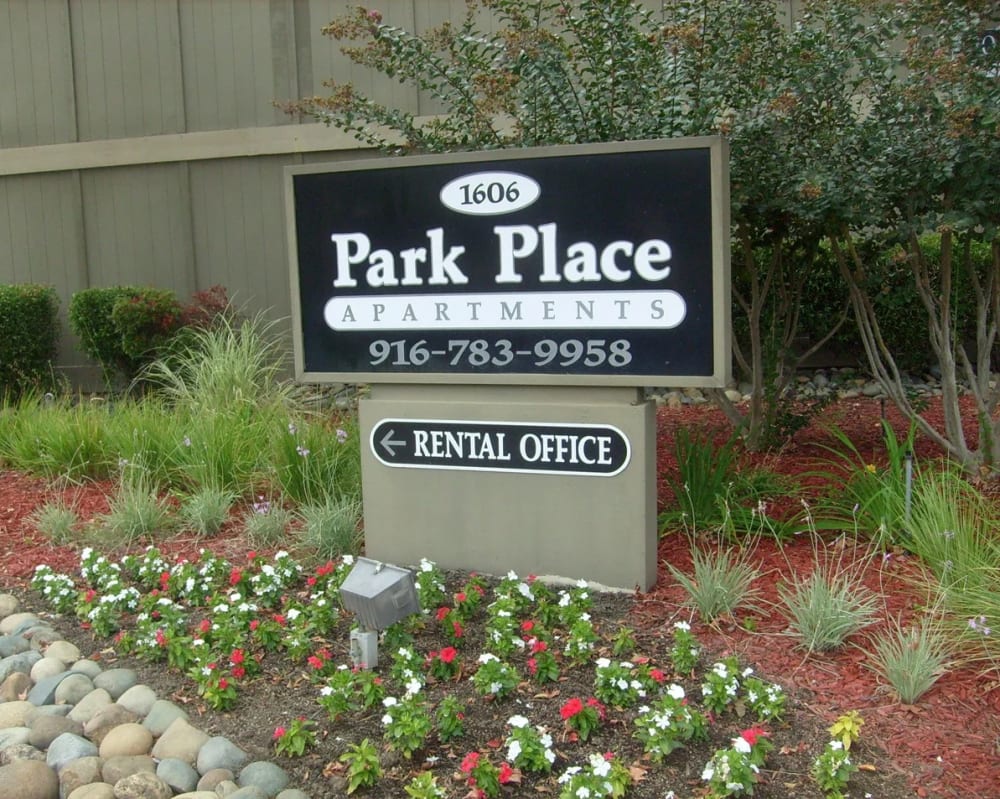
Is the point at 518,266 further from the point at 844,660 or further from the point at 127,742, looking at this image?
the point at 127,742

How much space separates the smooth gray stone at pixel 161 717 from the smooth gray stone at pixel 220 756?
10.1 inches

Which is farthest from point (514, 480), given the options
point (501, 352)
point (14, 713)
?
point (14, 713)

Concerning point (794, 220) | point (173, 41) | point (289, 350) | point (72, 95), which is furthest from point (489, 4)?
point (72, 95)

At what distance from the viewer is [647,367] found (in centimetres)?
423

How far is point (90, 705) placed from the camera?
377 centimetres

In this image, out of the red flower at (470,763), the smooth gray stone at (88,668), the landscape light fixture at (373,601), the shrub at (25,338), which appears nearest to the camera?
the red flower at (470,763)

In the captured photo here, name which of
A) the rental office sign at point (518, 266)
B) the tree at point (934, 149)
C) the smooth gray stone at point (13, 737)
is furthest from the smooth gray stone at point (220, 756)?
the tree at point (934, 149)

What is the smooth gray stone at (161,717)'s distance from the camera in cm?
358

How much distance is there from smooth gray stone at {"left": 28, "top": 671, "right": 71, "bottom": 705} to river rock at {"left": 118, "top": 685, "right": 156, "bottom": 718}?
0.95ft

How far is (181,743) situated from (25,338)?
769cm

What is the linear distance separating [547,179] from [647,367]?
892mm

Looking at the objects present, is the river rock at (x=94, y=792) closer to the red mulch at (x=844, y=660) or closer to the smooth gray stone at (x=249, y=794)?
the smooth gray stone at (x=249, y=794)

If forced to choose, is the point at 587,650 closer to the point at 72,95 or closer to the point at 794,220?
the point at 794,220

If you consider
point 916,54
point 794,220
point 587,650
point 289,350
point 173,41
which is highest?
point 173,41
